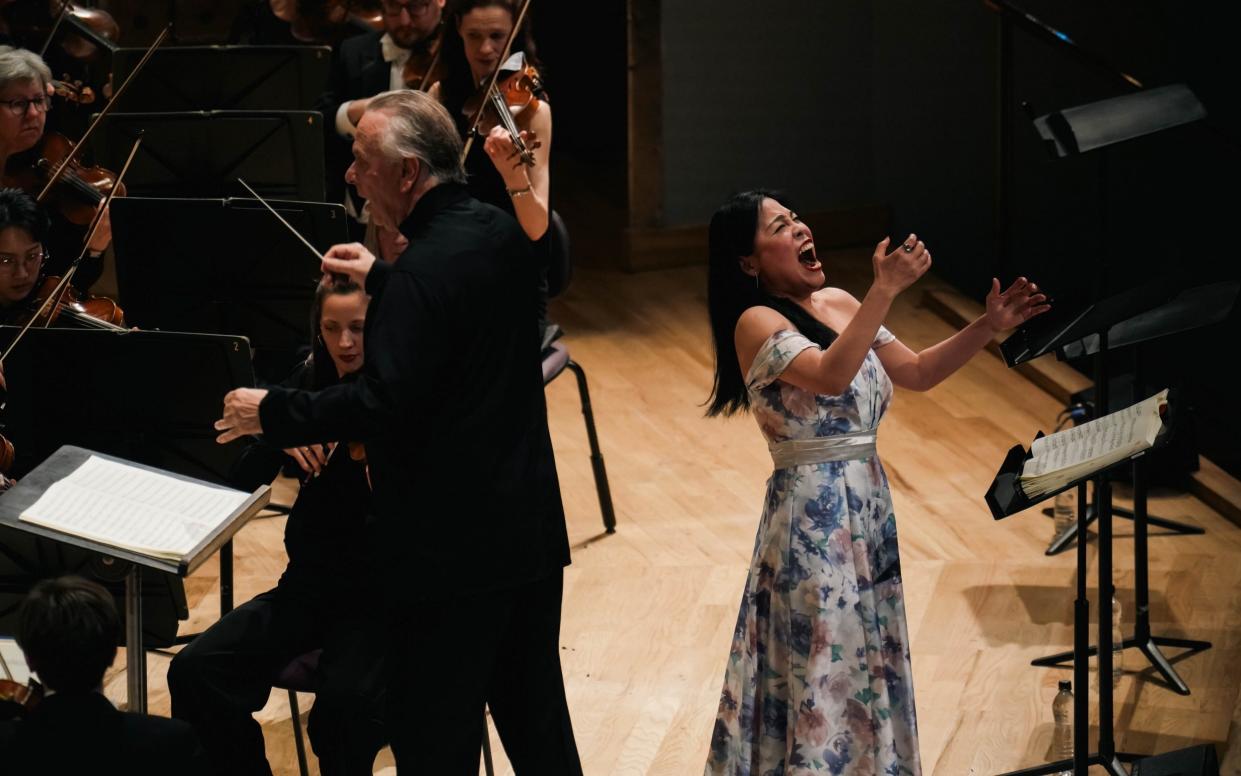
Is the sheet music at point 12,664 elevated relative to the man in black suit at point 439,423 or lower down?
lower down

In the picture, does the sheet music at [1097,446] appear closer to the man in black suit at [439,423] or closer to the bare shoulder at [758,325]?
the bare shoulder at [758,325]

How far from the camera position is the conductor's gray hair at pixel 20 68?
12.8ft

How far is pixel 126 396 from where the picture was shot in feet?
10.2

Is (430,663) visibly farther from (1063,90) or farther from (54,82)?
(1063,90)

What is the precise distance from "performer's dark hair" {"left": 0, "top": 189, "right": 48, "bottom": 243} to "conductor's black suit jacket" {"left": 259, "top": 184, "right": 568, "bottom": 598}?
56.6 inches

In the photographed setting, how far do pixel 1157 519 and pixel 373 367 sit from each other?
9.21ft

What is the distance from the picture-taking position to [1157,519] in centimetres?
441

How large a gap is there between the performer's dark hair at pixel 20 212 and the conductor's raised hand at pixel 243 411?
140cm

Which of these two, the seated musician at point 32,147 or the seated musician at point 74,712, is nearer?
the seated musician at point 74,712

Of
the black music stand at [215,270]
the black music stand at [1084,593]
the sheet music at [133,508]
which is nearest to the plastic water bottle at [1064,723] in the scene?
the black music stand at [1084,593]

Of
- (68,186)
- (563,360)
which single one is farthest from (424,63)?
(68,186)

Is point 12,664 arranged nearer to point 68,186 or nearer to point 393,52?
point 68,186

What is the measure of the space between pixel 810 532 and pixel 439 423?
0.69m

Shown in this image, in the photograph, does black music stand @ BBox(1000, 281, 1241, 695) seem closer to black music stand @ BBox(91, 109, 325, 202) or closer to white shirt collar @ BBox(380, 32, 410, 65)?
black music stand @ BBox(91, 109, 325, 202)
